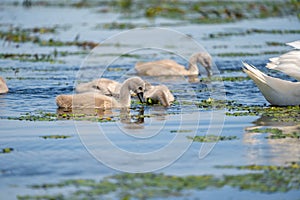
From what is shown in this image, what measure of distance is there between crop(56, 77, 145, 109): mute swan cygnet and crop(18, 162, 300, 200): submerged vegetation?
423 cm

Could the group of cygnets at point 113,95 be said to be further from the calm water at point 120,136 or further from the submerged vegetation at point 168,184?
the submerged vegetation at point 168,184

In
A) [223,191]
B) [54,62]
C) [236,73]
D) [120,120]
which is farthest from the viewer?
[54,62]

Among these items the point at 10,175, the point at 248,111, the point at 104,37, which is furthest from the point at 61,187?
the point at 104,37

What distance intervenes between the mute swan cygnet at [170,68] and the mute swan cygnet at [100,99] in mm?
3875

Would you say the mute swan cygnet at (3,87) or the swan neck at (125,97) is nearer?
the swan neck at (125,97)

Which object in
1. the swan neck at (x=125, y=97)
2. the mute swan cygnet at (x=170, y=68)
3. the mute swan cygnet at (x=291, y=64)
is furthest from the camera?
the mute swan cygnet at (x=170, y=68)

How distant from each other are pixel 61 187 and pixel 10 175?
791 mm

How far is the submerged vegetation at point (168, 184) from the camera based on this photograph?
23.7 feet

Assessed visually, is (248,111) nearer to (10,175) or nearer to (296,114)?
(296,114)

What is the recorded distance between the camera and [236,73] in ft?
52.5

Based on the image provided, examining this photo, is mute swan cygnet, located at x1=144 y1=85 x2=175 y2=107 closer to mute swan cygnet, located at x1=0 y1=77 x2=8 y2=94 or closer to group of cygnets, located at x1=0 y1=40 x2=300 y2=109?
group of cygnets, located at x1=0 y1=40 x2=300 y2=109

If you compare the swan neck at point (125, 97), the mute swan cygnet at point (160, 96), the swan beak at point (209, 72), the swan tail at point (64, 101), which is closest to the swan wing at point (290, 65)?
the mute swan cygnet at point (160, 96)

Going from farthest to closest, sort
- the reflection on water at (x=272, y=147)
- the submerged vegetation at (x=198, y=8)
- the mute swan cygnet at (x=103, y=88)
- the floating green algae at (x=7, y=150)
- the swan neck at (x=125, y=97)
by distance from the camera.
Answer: the submerged vegetation at (x=198, y=8) < the mute swan cygnet at (x=103, y=88) < the swan neck at (x=125, y=97) < the floating green algae at (x=7, y=150) < the reflection on water at (x=272, y=147)

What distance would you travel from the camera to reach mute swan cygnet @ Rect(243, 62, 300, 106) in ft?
38.0
